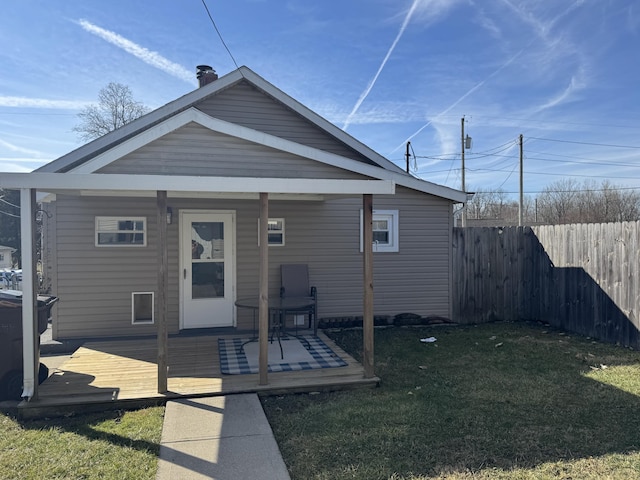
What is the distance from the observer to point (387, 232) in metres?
8.22

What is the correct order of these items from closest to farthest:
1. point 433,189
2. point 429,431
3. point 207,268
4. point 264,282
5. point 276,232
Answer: point 429,431
point 264,282
point 207,268
point 276,232
point 433,189

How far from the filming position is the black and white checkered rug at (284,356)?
5324 millimetres

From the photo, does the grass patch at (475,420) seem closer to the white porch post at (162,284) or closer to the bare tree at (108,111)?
the white porch post at (162,284)

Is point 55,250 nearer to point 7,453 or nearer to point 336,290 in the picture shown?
point 7,453

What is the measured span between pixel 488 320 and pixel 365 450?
6092mm

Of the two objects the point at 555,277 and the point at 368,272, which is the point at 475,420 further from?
the point at 555,277

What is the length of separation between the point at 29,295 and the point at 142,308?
3.04m

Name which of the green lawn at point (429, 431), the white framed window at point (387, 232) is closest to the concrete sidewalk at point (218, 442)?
the green lawn at point (429, 431)

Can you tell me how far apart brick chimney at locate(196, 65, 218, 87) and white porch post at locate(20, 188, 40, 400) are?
483 centimetres

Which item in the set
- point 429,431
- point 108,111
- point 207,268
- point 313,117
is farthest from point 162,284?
point 108,111

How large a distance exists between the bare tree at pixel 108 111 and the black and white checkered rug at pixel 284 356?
21.9 m

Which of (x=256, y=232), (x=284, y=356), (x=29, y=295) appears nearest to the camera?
(x=29, y=295)

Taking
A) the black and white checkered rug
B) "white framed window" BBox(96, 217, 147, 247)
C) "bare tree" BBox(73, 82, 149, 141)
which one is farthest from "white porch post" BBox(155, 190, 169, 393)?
"bare tree" BBox(73, 82, 149, 141)

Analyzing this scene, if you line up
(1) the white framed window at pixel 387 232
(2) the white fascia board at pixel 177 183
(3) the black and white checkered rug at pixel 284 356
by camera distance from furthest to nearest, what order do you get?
(1) the white framed window at pixel 387 232 → (3) the black and white checkered rug at pixel 284 356 → (2) the white fascia board at pixel 177 183
